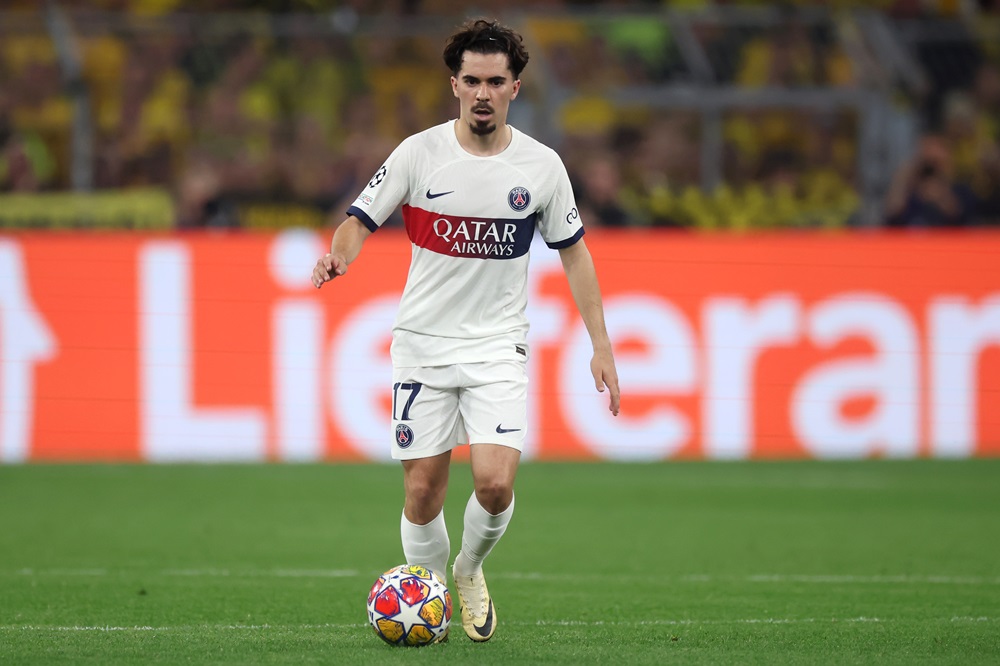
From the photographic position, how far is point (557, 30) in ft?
48.0

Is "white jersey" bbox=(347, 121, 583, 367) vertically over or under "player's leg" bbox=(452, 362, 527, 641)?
over

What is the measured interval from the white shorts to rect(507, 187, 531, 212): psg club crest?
594mm

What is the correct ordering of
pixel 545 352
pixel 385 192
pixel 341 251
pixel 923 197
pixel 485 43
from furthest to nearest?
pixel 923 197
pixel 545 352
pixel 385 192
pixel 485 43
pixel 341 251

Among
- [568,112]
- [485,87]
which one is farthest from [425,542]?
[568,112]

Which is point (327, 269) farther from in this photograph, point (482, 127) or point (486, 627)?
point (486, 627)

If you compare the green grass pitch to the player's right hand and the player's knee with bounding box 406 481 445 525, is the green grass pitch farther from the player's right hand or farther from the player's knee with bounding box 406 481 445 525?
the player's right hand

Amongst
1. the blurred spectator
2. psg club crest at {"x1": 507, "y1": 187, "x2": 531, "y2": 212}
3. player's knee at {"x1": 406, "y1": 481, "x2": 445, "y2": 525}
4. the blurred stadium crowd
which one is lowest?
player's knee at {"x1": 406, "y1": 481, "x2": 445, "y2": 525}

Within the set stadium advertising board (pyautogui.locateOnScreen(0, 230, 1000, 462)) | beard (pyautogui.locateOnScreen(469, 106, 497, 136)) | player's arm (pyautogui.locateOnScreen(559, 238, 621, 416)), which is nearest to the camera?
beard (pyautogui.locateOnScreen(469, 106, 497, 136))

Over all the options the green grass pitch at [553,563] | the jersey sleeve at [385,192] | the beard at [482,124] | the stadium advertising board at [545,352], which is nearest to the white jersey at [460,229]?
the jersey sleeve at [385,192]

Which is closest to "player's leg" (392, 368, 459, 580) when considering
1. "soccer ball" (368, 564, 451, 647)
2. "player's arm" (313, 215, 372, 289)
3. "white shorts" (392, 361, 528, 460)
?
"white shorts" (392, 361, 528, 460)

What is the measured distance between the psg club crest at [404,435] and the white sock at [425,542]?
12.7 inches

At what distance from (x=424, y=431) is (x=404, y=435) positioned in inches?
3.1

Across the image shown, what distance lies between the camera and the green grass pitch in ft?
18.6

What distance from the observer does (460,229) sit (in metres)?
5.77
